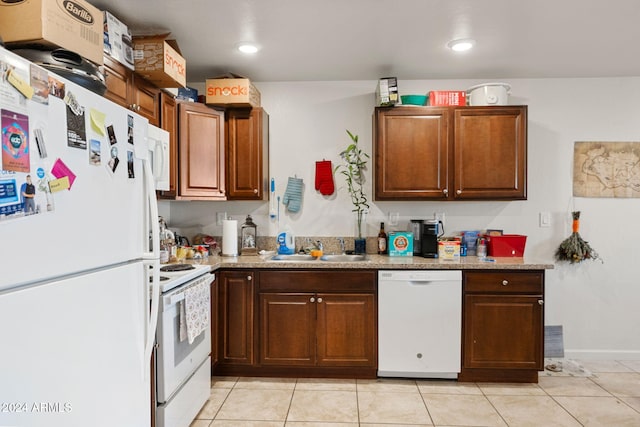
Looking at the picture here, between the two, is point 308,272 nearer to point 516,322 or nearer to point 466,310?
point 466,310

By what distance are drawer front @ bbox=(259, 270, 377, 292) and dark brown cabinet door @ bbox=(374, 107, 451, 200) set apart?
73 centimetres

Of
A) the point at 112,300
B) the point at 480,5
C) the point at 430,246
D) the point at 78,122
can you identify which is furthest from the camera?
the point at 430,246

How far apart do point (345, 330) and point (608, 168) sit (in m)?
2.69

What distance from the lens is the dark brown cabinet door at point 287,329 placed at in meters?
2.81

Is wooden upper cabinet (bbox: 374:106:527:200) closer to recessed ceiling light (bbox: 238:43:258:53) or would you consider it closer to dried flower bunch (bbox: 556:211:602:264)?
dried flower bunch (bbox: 556:211:602:264)

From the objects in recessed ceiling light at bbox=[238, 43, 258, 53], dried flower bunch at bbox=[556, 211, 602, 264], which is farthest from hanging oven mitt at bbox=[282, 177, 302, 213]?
dried flower bunch at bbox=[556, 211, 602, 264]

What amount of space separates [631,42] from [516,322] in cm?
213

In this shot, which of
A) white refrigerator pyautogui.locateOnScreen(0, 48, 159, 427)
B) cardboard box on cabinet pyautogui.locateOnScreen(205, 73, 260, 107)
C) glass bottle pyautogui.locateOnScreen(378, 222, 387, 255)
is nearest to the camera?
white refrigerator pyautogui.locateOnScreen(0, 48, 159, 427)

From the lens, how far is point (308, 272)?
111 inches

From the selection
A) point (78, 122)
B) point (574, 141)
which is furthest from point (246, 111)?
point (574, 141)

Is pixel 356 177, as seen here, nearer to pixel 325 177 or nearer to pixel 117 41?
pixel 325 177

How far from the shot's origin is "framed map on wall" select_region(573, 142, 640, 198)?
3.27m

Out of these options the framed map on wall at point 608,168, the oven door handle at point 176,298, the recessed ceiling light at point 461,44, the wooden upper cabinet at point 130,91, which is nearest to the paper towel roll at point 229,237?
the wooden upper cabinet at point 130,91

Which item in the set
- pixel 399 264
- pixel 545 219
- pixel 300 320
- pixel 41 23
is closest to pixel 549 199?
pixel 545 219
